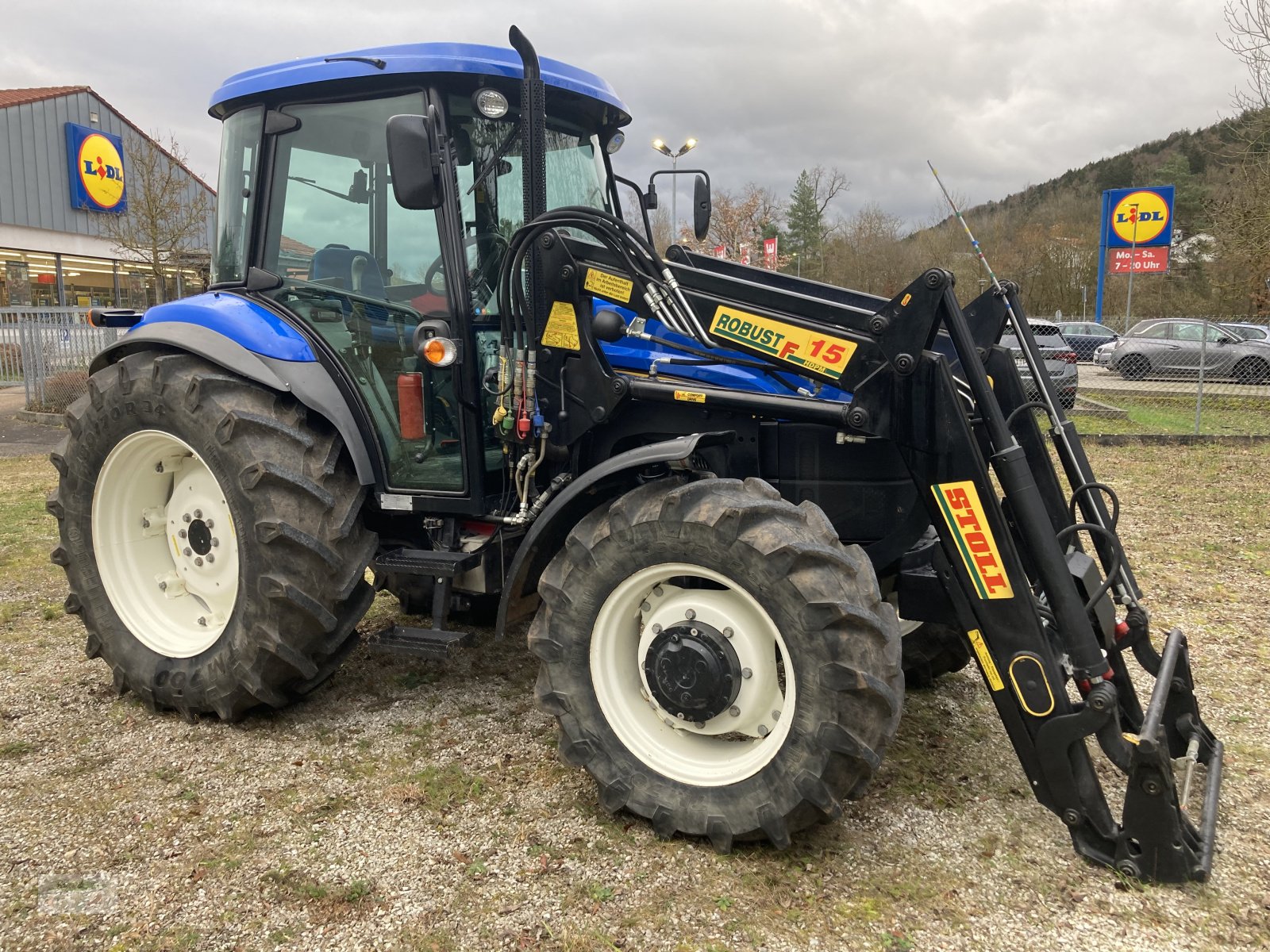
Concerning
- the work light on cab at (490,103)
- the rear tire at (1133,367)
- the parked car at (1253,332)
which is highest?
the work light on cab at (490,103)

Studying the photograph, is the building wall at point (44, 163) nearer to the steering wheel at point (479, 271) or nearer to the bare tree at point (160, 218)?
the bare tree at point (160, 218)

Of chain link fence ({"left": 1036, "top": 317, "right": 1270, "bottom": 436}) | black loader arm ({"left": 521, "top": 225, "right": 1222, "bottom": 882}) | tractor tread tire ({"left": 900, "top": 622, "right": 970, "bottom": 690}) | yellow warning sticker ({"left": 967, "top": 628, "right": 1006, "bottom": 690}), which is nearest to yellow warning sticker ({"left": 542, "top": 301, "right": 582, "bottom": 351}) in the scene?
black loader arm ({"left": 521, "top": 225, "right": 1222, "bottom": 882})

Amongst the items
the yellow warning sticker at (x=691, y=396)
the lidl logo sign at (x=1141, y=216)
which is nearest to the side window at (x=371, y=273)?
the yellow warning sticker at (x=691, y=396)

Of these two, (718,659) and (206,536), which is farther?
(206,536)

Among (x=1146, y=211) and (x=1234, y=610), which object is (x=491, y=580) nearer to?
(x=1234, y=610)

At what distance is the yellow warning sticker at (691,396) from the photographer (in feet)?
10.9

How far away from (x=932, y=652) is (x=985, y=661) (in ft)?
4.04

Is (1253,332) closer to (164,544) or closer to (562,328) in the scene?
(562,328)

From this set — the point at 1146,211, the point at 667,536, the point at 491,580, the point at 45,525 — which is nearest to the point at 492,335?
the point at 491,580

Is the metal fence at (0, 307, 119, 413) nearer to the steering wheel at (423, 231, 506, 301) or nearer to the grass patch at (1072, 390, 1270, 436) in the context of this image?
the steering wheel at (423, 231, 506, 301)

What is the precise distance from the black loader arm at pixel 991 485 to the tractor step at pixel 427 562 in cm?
66

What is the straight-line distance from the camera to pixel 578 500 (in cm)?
331

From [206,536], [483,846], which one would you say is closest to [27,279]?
[206,536]

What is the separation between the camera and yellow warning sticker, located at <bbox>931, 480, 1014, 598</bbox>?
114 inches
